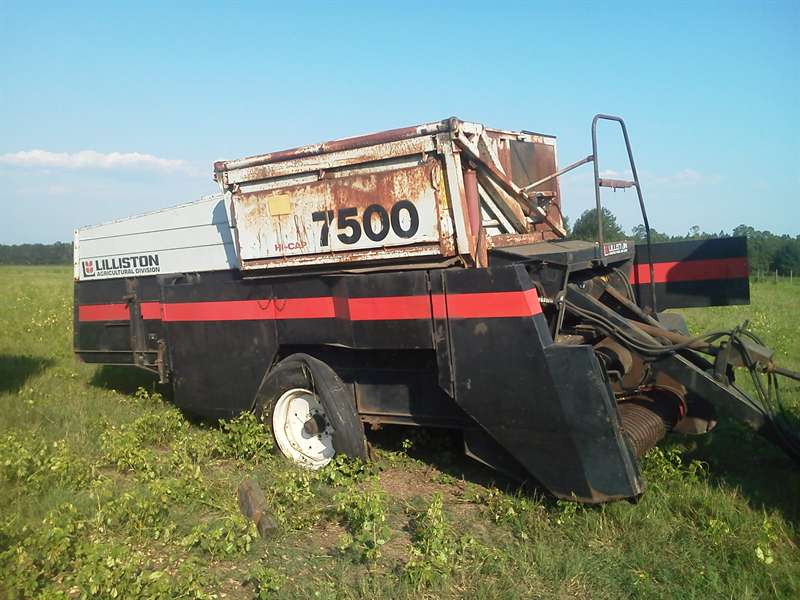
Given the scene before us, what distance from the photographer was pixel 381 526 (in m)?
4.14

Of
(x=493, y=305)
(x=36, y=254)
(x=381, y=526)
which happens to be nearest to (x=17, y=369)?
(x=381, y=526)

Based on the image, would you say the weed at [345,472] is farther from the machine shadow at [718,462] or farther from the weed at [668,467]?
the weed at [668,467]

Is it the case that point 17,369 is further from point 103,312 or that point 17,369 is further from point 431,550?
point 431,550

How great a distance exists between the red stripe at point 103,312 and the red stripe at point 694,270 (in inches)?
201

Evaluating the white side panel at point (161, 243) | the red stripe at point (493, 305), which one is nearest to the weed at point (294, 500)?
the red stripe at point (493, 305)

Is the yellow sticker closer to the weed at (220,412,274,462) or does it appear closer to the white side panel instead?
the white side panel

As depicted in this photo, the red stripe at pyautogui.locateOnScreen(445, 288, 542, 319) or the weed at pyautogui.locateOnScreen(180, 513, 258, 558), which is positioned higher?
the red stripe at pyautogui.locateOnScreen(445, 288, 542, 319)

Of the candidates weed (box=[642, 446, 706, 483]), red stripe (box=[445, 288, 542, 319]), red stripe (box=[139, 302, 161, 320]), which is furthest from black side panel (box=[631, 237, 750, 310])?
red stripe (box=[139, 302, 161, 320])

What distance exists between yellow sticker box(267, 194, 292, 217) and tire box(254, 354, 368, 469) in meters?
1.13

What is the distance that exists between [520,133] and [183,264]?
11.0ft

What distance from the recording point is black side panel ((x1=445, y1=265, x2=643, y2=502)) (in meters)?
4.24

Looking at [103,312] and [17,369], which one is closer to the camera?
[103,312]

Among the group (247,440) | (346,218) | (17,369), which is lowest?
(247,440)

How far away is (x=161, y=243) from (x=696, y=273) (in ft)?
16.6
